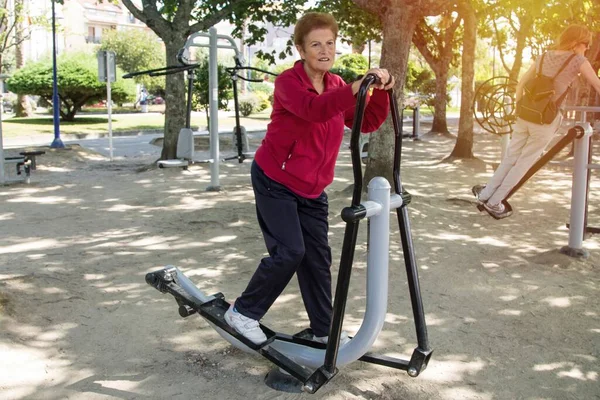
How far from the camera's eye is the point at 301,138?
9.26 ft

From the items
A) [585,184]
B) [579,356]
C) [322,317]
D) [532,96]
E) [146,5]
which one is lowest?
[579,356]

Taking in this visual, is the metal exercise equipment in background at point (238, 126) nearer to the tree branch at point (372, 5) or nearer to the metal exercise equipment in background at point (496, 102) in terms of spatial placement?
the tree branch at point (372, 5)

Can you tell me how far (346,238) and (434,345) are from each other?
4.14 ft

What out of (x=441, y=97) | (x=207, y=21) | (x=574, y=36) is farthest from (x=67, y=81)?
(x=574, y=36)

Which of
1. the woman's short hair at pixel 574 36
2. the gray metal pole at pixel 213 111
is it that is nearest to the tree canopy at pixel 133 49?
the gray metal pole at pixel 213 111

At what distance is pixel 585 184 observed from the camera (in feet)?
17.4

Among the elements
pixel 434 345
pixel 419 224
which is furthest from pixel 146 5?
pixel 434 345

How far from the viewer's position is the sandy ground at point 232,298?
306 centimetres

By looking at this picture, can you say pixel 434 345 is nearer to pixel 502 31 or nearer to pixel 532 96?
pixel 532 96

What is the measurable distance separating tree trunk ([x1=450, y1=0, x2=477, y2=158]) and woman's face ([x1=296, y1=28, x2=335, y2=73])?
31.1 ft

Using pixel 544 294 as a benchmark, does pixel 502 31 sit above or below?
above

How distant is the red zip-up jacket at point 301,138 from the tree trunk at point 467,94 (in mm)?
9380

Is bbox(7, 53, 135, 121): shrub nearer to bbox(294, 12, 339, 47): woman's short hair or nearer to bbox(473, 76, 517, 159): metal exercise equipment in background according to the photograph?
bbox(473, 76, 517, 159): metal exercise equipment in background

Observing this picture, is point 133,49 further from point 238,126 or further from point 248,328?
point 248,328
